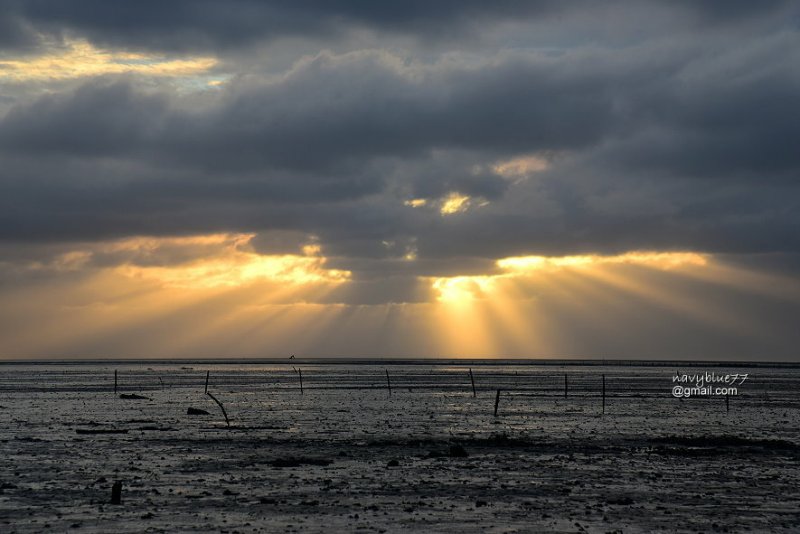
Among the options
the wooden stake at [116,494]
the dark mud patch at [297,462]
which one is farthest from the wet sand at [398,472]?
the wooden stake at [116,494]

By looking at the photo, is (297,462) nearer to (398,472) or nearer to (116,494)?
(398,472)

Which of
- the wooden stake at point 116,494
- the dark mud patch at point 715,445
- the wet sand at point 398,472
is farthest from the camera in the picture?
the dark mud patch at point 715,445

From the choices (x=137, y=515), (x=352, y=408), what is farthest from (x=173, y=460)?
(x=352, y=408)

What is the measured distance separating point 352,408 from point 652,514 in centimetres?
5025

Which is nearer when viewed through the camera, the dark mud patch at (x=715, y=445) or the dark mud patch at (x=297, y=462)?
the dark mud patch at (x=297, y=462)

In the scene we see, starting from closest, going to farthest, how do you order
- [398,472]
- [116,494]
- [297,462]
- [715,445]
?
1. [116,494]
2. [398,472]
3. [297,462]
4. [715,445]

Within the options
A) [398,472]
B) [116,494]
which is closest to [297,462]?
[398,472]

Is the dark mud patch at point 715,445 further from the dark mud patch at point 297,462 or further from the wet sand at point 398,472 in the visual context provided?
the dark mud patch at point 297,462

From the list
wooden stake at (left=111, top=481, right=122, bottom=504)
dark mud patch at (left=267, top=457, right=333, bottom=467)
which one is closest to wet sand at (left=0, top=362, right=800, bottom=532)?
dark mud patch at (left=267, top=457, right=333, bottom=467)

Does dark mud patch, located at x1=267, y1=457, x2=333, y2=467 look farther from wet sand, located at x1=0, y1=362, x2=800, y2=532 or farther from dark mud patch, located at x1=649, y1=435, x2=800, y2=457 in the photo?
dark mud patch, located at x1=649, y1=435, x2=800, y2=457

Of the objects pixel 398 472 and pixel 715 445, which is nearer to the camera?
pixel 398 472

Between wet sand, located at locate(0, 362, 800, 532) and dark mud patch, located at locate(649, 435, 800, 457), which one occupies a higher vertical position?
wet sand, located at locate(0, 362, 800, 532)

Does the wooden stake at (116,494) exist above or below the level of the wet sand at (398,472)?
above

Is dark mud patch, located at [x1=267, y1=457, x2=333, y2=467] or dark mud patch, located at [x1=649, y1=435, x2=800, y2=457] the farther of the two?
dark mud patch, located at [x1=649, y1=435, x2=800, y2=457]
